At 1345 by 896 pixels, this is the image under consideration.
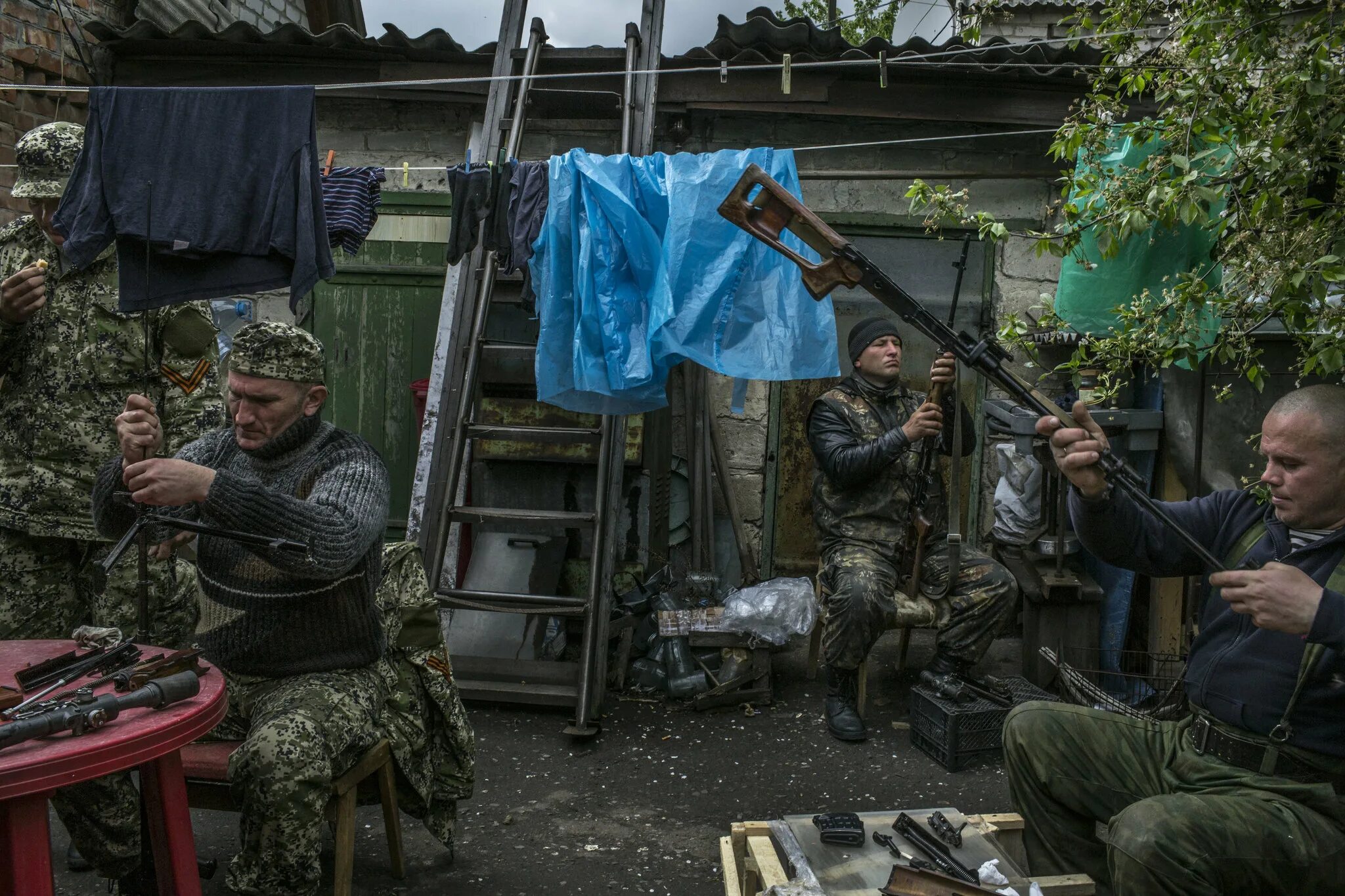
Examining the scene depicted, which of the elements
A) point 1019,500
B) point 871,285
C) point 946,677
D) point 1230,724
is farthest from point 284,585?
point 1019,500

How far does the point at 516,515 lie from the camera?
4.84 meters

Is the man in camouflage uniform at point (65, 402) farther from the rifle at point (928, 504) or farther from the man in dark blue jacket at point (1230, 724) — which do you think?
the rifle at point (928, 504)

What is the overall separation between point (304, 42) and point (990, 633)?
16.0ft

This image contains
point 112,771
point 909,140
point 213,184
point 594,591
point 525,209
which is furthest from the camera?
point 909,140

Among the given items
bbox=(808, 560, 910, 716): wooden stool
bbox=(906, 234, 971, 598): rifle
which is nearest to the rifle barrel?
bbox=(906, 234, 971, 598): rifle

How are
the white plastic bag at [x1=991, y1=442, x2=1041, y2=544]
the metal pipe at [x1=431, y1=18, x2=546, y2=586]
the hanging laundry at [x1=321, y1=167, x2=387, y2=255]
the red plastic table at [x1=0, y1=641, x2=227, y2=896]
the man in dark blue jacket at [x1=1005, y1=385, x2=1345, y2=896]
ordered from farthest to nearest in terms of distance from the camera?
the white plastic bag at [x1=991, y1=442, x2=1041, y2=544], the metal pipe at [x1=431, y1=18, x2=546, y2=586], the hanging laundry at [x1=321, y1=167, x2=387, y2=255], the man in dark blue jacket at [x1=1005, y1=385, x2=1345, y2=896], the red plastic table at [x1=0, y1=641, x2=227, y2=896]

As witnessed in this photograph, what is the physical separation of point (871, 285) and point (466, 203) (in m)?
2.18

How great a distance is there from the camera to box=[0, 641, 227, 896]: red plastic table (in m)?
1.98

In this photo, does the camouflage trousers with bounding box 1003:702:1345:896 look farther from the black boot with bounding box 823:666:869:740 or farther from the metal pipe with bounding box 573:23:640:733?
the metal pipe with bounding box 573:23:640:733

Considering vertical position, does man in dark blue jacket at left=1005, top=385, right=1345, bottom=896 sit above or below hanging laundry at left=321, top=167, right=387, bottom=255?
below

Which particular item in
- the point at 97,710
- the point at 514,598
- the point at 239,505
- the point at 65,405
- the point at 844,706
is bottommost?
the point at 844,706

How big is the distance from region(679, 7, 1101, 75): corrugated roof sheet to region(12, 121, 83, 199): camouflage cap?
10.5ft

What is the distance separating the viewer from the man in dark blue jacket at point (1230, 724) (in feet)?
7.79

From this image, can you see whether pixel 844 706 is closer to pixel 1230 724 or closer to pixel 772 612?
pixel 772 612
